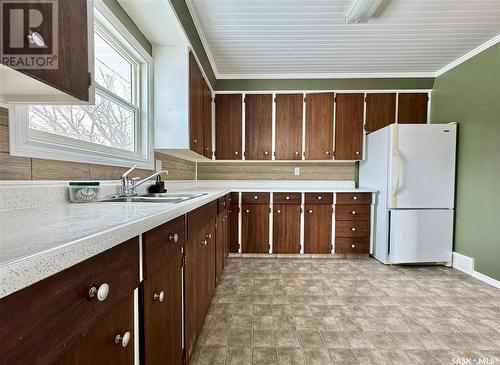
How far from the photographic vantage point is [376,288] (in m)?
2.37

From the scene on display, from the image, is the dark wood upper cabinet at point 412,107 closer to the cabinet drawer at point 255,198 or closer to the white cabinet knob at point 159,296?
the cabinet drawer at point 255,198

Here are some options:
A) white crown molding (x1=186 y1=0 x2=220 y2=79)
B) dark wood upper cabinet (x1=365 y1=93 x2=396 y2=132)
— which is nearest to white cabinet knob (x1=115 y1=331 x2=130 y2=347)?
white crown molding (x1=186 y1=0 x2=220 y2=79)

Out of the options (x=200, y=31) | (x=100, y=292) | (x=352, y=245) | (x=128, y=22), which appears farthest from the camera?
(x=352, y=245)

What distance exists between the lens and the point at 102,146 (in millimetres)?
1612

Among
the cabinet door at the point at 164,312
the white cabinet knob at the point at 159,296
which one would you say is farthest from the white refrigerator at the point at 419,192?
the white cabinet knob at the point at 159,296

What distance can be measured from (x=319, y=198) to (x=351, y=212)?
46cm

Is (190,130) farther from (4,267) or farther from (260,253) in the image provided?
(4,267)

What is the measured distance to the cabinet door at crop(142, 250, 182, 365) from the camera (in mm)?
831

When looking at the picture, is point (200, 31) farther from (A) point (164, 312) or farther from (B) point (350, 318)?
(B) point (350, 318)

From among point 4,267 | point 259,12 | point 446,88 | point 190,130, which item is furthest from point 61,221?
point 446,88

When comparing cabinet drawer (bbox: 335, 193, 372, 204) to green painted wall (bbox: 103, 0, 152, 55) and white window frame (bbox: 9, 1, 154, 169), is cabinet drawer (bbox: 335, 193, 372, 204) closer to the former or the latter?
white window frame (bbox: 9, 1, 154, 169)

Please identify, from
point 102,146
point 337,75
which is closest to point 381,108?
point 337,75

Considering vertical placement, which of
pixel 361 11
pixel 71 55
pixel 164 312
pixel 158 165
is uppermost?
pixel 361 11

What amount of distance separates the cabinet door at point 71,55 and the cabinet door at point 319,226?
9.21ft
